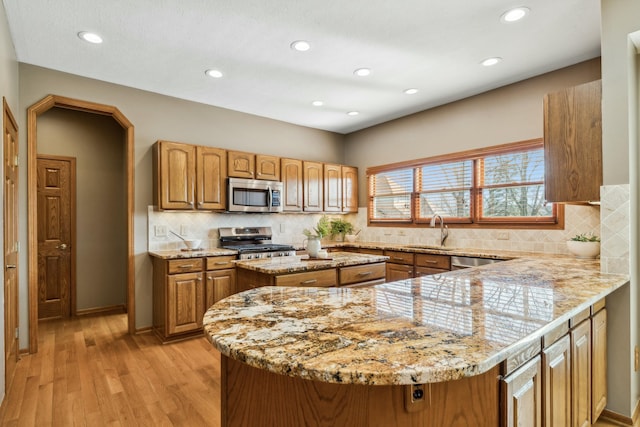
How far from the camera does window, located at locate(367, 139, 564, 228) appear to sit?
3.65 m

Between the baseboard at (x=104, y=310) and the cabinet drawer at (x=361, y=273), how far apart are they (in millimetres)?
3563

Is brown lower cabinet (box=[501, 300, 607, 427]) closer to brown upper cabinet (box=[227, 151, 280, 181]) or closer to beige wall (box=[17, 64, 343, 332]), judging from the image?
brown upper cabinet (box=[227, 151, 280, 181])

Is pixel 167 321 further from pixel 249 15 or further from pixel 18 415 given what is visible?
pixel 249 15

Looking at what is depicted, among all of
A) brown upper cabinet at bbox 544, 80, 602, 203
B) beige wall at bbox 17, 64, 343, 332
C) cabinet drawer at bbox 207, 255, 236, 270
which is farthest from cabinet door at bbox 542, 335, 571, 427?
beige wall at bbox 17, 64, 343, 332

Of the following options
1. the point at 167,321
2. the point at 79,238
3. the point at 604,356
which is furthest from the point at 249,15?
the point at 79,238

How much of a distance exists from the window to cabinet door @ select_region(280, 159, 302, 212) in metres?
1.29

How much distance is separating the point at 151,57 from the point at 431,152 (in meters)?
3.47

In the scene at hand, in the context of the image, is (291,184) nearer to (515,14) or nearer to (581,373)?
(515,14)

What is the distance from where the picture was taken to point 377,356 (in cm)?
88

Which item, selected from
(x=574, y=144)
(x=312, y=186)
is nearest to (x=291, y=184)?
(x=312, y=186)

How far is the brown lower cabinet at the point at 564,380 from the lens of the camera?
3.81ft

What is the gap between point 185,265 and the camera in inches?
141

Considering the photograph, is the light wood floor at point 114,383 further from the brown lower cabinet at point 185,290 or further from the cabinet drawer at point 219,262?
the cabinet drawer at point 219,262

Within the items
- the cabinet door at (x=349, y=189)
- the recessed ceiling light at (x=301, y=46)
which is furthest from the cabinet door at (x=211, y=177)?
the cabinet door at (x=349, y=189)
